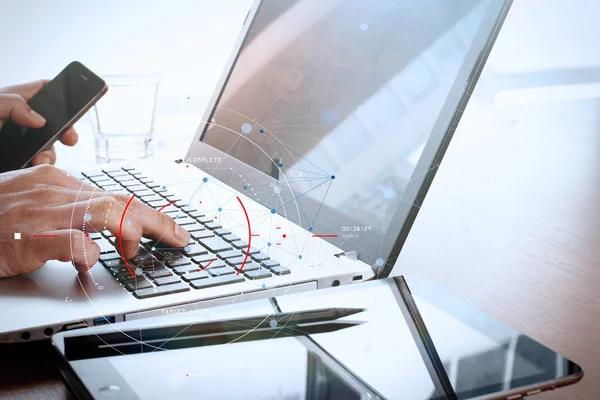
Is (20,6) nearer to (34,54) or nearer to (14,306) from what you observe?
(34,54)

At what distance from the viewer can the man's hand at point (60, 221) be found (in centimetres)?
45

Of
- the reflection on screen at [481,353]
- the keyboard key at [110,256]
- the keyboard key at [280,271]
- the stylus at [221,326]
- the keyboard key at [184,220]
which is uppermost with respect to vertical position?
the keyboard key at [184,220]

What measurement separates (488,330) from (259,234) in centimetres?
20

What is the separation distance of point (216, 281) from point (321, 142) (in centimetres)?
17

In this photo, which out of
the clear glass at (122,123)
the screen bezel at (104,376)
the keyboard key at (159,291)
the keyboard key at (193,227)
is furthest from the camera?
the clear glass at (122,123)

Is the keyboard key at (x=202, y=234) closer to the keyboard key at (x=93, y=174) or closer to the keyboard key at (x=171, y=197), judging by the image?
the keyboard key at (x=171, y=197)

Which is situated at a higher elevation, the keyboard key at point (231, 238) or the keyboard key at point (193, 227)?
the keyboard key at point (193, 227)

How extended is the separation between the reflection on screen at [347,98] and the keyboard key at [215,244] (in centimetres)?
6

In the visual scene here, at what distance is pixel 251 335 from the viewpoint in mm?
392

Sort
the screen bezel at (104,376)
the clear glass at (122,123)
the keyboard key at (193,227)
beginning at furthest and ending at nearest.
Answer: the clear glass at (122,123) → the keyboard key at (193,227) → the screen bezel at (104,376)

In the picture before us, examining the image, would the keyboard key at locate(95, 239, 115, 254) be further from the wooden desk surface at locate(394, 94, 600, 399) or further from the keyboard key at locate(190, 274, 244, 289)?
the wooden desk surface at locate(394, 94, 600, 399)

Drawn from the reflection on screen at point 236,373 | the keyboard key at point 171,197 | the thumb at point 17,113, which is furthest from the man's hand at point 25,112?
the reflection on screen at point 236,373

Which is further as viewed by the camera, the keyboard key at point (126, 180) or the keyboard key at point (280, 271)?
the keyboard key at point (126, 180)

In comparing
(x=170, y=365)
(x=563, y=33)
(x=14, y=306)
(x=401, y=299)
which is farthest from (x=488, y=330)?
(x=563, y=33)
